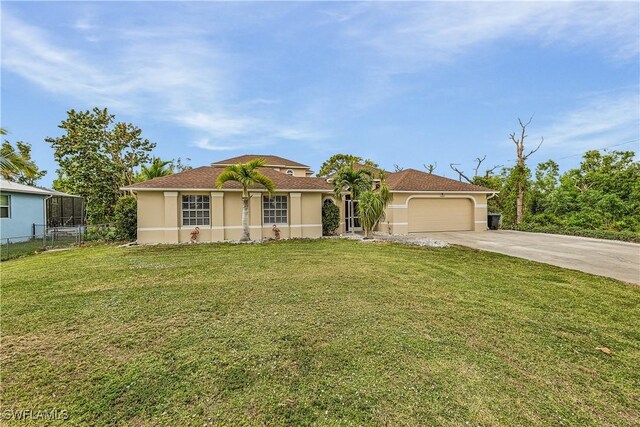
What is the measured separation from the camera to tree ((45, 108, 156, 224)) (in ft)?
73.6

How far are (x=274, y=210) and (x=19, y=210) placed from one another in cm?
1391

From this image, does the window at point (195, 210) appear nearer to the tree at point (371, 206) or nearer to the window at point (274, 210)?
the window at point (274, 210)

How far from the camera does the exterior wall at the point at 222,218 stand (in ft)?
46.0

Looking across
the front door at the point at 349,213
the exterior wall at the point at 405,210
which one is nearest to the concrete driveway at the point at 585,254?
the exterior wall at the point at 405,210

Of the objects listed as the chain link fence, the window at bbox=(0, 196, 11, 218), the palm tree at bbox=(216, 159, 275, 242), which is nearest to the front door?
the palm tree at bbox=(216, 159, 275, 242)

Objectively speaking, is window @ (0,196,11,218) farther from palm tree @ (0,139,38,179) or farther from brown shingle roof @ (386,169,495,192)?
brown shingle roof @ (386,169,495,192)

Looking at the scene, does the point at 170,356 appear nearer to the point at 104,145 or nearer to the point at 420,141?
the point at 104,145

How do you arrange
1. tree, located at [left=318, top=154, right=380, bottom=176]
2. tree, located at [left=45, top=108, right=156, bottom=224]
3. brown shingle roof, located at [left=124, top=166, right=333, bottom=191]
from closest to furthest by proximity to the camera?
brown shingle roof, located at [left=124, top=166, right=333, bottom=191] → tree, located at [left=45, top=108, right=156, bottom=224] → tree, located at [left=318, top=154, right=380, bottom=176]

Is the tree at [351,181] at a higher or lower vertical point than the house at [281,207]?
higher

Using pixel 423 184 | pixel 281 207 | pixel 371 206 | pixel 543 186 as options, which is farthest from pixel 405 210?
pixel 543 186

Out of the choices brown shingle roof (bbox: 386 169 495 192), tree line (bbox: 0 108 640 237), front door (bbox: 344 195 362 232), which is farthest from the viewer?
front door (bbox: 344 195 362 232)

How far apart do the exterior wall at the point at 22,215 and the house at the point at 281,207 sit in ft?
24.8

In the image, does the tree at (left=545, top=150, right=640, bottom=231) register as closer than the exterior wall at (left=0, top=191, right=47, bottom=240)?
No

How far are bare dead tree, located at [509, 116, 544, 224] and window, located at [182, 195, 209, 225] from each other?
21.5 m
